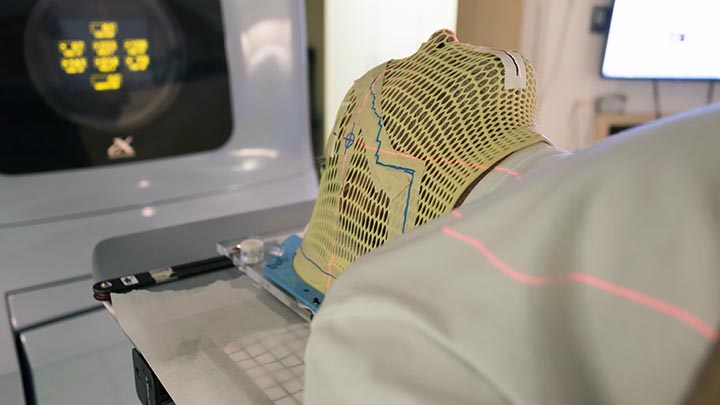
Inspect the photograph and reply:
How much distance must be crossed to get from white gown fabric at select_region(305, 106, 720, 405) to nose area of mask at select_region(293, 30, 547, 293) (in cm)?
17

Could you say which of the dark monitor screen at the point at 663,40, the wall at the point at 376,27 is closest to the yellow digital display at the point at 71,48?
the wall at the point at 376,27

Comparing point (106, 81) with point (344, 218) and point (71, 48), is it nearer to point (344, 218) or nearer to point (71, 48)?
point (71, 48)

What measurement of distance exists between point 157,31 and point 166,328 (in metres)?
0.55

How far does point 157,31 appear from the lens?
92cm

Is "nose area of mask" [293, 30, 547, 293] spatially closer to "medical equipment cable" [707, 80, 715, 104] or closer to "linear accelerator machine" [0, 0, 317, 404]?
"linear accelerator machine" [0, 0, 317, 404]

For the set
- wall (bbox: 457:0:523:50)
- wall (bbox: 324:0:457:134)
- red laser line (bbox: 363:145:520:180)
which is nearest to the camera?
red laser line (bbox: 363:145:520:180)

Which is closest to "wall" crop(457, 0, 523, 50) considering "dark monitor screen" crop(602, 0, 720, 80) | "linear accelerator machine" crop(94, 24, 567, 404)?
"dark monitor screen" crop(602, 0, 720, 80)

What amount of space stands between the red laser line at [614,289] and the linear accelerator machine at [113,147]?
59 cm

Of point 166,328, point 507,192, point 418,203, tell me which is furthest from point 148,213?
point 507,192

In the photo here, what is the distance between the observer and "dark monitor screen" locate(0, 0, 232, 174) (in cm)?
83

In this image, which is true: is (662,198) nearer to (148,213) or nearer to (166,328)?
(166,328)

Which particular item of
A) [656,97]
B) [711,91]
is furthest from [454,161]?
[711,91]

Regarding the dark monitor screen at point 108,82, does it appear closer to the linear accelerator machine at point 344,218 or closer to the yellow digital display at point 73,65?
the yellow digital display at point 73,65

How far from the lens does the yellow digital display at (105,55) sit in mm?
859
